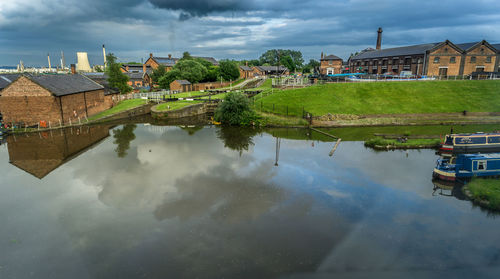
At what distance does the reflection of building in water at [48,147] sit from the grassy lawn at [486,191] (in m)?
31.9

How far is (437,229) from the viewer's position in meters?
14.9

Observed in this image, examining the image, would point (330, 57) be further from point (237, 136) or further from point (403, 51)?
point (237, 136)

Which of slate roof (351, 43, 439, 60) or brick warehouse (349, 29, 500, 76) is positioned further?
slate roof (351, 43, 439, 60)

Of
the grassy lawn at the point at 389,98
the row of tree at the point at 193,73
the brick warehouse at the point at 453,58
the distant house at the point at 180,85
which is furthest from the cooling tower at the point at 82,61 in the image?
the brick warehouse at the point at 453,58

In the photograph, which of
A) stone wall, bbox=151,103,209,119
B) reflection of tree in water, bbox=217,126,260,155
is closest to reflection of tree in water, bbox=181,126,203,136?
reflection of tree in water, bbox=217,126,260,155

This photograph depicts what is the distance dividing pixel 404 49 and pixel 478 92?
24.1m

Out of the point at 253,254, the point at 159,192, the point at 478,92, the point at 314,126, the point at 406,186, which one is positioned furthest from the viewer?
the point at 478,92

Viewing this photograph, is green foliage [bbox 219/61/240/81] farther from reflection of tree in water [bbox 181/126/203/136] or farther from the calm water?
the calm water

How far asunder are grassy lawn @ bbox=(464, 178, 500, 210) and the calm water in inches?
36.8

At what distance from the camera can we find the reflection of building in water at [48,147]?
24.6m

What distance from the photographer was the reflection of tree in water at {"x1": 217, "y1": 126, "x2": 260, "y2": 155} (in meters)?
30.8

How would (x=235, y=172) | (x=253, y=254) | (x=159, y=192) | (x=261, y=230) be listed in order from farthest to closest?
(x=235, y=172) < (x=159, y=192) < (x=261, y=230) < (x=253, y=254)

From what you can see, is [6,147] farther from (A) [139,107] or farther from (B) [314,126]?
(B) [314,126]

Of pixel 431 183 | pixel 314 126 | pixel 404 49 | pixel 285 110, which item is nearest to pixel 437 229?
pixel 431 183
